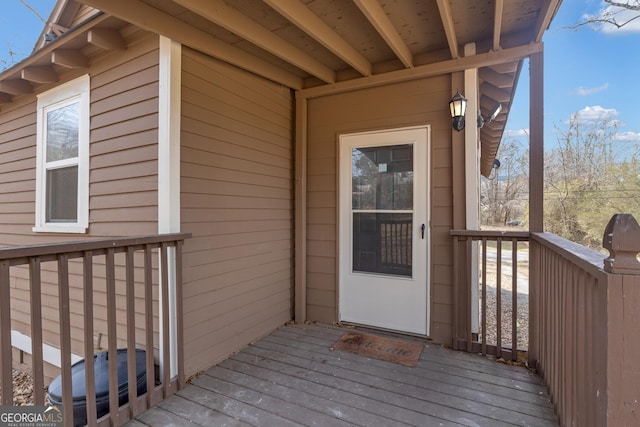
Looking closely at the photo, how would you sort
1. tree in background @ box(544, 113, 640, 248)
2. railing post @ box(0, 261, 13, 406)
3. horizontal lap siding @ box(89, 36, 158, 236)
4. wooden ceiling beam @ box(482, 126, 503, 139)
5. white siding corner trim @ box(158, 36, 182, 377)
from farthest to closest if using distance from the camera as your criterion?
tree in background @ box(544, 113, 640, 248)
wooden ceiling beam @ box(482, 126, 503, 139)
horizontal lap siding @ box(89, 36, 158, 236)
white siding corner trim @ box(158, 36, 182, 377)
railing post @ box(0, 261, 13, 406)

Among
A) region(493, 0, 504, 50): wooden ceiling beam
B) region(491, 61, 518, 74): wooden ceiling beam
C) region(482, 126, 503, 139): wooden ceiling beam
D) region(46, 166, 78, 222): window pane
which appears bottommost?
region(46, 166, 78, 222): window pane

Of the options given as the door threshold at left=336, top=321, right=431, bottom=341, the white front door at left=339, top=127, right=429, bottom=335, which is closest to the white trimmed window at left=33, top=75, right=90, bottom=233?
the white front door at left=339, top=127, right=429, bottom=335

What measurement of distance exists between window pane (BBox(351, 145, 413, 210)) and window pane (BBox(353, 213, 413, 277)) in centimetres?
11

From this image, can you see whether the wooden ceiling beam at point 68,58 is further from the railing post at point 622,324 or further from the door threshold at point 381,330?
the railing post at point 622,324

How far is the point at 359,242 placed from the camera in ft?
10.2

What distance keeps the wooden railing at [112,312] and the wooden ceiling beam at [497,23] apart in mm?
2502

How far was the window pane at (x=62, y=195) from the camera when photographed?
289 cm

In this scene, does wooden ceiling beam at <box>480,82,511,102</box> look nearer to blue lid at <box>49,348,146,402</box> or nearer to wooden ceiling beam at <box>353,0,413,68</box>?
wooden ceiling beam at <box>353,0,413,68</box>

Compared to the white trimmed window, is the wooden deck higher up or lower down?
lower down

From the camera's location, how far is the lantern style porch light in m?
2.53

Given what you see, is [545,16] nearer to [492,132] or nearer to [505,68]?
[505,68]

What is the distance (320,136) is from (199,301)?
197cm

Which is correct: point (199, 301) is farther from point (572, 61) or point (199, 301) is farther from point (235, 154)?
point (572, 61)

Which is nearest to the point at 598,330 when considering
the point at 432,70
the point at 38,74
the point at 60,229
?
the point at 432,70
